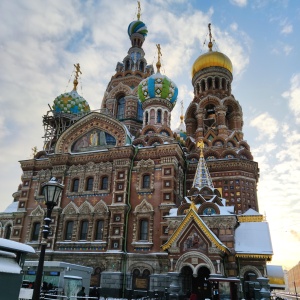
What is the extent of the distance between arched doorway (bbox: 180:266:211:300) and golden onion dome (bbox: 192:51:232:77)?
1852cm

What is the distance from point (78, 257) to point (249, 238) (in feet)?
33.3

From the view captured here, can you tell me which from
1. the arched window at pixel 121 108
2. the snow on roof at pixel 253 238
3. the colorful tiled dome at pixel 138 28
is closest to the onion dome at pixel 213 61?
the arched window at pixel 121 108

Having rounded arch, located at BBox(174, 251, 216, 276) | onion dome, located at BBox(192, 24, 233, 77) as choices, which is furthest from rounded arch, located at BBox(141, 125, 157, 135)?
rounded arch, located at BBox(174, 251, 216, 276)

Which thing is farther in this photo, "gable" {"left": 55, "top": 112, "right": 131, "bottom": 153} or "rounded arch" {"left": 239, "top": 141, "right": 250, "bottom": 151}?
"rounded arch" {"left": 239, "top": 141, "right": 250, "bottom": 151}

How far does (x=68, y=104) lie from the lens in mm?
28625

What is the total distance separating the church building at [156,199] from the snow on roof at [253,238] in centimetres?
5

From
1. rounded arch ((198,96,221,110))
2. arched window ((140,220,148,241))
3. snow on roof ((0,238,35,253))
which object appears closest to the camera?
snow on roof ((0,238,35,253))

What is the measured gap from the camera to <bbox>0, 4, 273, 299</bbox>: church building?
52.4 feet

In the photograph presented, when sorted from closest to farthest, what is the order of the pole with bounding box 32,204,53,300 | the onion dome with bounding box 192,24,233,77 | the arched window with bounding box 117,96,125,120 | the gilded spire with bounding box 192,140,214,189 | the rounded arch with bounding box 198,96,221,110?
1. the pole with bounding box 32,204,53,300
2. the gilded spire with bounding box 192,140,214,189
3. the rounded arch with bounding box 198,96,221,110
4. the onion dome with bounding box 192,24,233,77
5. the arched window with bounding box 117,96,125,120

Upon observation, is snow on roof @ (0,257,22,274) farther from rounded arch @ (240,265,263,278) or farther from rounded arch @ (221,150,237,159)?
rounded arch @ (221,150,237,159)

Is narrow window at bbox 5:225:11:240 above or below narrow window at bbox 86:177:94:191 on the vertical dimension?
below

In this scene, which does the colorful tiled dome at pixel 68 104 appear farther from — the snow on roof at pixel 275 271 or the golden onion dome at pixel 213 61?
the snow on roof at pixel 275 271

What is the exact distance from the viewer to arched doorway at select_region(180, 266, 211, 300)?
53.5ft

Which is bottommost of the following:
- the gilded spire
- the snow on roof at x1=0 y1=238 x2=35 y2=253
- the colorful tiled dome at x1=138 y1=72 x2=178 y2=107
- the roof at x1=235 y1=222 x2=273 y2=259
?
the snow on roof at x1=0 y1=238 x2=35 y2=253
